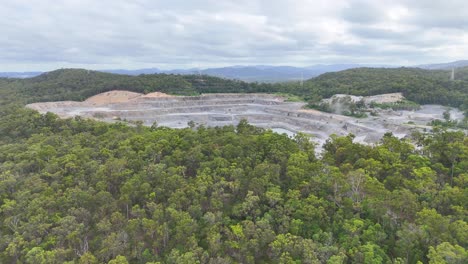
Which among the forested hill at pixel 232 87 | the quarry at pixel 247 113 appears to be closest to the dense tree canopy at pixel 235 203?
the quarry at pixel 247 113

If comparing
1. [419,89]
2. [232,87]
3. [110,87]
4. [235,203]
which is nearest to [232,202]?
[235,203]

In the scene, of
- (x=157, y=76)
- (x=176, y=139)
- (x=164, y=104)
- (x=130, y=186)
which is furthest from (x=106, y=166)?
(x=157, y=76)

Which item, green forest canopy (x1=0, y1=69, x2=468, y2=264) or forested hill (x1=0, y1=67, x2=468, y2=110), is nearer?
green forest canopy (x1=0, y1=69, x2=468, y2=264)

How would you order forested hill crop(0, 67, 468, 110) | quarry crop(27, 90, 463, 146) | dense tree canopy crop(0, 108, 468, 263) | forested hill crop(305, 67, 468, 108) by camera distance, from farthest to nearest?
1. forested hill crop(0, 67, 468, 110)
2. forested hill crop(305, 67, 468, 108)
3. quarry crop(27, 90, 463, 146)
4. dense tree canopy crop(0, 108, 468, 263)

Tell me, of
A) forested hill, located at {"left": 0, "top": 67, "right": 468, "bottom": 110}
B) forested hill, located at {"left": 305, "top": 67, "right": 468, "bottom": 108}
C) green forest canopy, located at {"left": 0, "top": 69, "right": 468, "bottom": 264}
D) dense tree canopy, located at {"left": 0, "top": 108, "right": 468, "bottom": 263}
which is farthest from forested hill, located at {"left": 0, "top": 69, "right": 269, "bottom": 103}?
dense tree canopy, located at {"left": 0, "top": 108, "right": 468, "bottom": 263}

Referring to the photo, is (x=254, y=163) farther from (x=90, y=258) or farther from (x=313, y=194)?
(x=90, y=258)

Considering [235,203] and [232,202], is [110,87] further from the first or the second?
[235,203]

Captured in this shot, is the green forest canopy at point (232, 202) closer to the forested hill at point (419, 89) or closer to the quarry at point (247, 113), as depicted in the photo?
the quarry at point (247, 113)

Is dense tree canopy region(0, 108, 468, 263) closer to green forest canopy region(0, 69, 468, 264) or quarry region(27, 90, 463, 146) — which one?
green forest canopy region(0, 69, 468, 264)
